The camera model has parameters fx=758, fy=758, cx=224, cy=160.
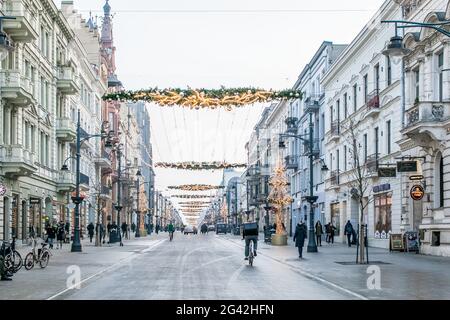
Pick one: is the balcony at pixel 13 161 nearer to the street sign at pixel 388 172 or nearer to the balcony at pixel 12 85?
the balcony at pixel 12 85

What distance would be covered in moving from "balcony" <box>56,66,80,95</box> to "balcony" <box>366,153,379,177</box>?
21994 millimetres

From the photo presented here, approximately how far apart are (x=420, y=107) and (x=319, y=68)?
3368 centimetres

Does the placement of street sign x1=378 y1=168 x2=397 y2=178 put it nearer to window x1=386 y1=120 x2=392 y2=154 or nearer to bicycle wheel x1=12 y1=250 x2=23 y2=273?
window x1=386 y1=120 x2=392 y2=154

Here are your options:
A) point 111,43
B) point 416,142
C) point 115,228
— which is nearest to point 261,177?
point 111,43

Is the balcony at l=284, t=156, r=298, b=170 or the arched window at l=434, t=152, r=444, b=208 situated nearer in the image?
the arched window at l=434, t=152, r=444, b=208

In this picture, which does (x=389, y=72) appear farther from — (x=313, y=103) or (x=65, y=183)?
(x=65, y=183)

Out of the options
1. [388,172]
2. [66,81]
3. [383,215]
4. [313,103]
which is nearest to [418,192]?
[388,172]

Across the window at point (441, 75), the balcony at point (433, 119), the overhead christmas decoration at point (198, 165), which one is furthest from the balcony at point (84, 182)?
the window at point (441, 75)

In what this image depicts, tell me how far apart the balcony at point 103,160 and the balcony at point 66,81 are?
2176cm

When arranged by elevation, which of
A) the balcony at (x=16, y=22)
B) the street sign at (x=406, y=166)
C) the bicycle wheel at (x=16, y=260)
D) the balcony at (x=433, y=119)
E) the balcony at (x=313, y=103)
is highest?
the balcony at (x=16, y=22)

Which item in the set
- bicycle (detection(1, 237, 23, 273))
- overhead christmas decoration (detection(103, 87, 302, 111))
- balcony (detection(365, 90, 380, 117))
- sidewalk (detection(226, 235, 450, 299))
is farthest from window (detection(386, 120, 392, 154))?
bicycle (detection(1, 237, 23, 273))

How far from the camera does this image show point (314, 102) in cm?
6500

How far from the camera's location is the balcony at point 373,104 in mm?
42694

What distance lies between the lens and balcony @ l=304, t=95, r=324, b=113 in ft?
210
